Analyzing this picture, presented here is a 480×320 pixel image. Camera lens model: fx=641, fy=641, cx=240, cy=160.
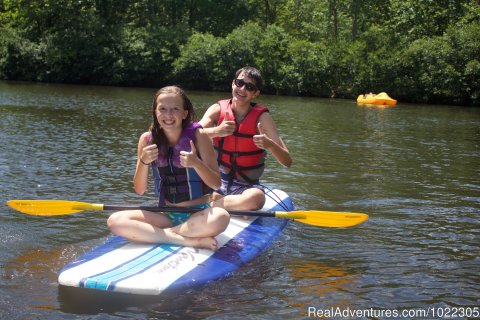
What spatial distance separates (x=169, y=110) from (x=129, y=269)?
1177 mm

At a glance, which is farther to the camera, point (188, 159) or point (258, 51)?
point (258, 51)

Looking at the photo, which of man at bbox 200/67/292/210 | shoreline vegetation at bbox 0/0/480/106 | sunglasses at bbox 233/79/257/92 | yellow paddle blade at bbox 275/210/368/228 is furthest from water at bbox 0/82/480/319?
shoreline vegetation at bbox 0/0/480/106

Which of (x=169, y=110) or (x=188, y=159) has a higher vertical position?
(x=169, y=110)

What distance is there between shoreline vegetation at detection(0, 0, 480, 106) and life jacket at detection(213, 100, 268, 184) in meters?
22.0

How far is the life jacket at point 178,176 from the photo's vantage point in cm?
473

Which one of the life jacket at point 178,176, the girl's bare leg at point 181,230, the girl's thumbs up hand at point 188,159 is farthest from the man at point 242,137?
the girl's thumbs up hand at point 188,159

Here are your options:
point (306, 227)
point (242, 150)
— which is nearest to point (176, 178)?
point (242, 150)

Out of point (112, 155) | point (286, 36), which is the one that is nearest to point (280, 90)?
point (286, 36)

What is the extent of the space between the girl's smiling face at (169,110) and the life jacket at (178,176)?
17 cm

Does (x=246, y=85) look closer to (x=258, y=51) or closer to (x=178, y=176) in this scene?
(x=178, y=176)

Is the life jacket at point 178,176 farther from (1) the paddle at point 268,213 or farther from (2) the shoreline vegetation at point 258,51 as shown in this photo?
(2) the shoreline vegetation at point 258,51

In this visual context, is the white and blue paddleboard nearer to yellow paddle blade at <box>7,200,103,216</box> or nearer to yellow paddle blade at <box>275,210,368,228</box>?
yellow paddle blade at <box>275,210,368,228</box>

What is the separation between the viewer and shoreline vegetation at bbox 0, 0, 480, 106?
2691 centimetres

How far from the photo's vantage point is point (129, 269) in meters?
4.08
